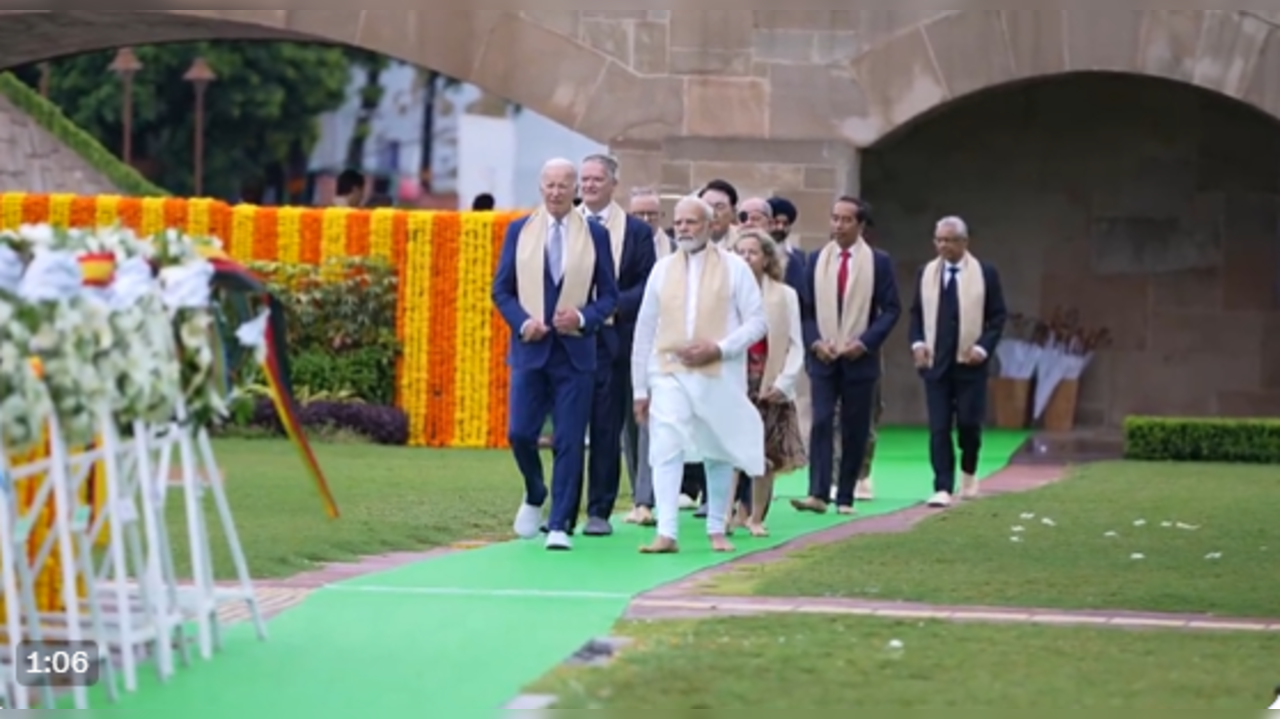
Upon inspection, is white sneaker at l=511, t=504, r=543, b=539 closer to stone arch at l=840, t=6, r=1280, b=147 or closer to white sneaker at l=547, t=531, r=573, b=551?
white sneaker at l=547, t=531, r=573, b=551

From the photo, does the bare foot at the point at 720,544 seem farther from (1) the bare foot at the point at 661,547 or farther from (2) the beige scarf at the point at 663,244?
(2) the beige scarf at the point at 663,244

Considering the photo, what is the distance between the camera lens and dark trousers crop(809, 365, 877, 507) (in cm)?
1593

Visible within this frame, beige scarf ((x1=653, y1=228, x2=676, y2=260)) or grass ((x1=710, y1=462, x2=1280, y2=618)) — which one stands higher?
beige scarf ((x1=653, y1=228, x2=676, y2=260))

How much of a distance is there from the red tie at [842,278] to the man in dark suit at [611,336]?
200 cm

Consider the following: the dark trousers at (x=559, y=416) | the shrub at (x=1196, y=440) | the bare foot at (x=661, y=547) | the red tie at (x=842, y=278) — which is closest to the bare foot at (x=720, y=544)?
the bare foot at (x=661, y=547)

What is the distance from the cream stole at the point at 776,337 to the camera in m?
14.2

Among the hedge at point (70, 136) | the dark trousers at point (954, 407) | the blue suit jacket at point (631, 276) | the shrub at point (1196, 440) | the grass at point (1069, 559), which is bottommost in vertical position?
the grass at point (1069, 559)

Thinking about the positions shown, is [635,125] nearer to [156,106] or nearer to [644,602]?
[644,602]

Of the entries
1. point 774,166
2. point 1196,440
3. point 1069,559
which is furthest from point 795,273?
point 1196,440

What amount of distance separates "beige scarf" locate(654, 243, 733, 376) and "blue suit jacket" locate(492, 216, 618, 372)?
1.44ft

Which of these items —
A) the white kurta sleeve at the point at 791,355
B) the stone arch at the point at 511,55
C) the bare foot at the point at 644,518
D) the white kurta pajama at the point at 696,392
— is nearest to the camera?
the white kurta pajama at the point at 696,392

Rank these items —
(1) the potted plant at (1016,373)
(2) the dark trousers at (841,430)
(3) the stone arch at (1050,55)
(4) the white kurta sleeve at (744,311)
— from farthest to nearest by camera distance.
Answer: (1) the potted plant at (1016,373) → (3) the stone arch at (1050,55) → (2) the dark trousers at (841,430) → (4) the white kurta sleeve at (744,311)

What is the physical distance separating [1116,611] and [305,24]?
1296 centimetres
